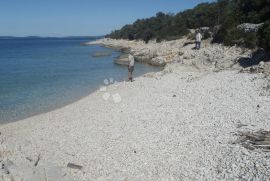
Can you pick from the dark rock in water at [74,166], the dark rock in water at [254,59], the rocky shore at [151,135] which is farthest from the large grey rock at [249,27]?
the dark rock in water at [74,166]

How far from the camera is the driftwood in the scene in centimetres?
961

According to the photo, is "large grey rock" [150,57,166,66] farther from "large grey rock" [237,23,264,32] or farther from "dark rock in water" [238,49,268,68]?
"dark rock in water" [238,49,268,68]

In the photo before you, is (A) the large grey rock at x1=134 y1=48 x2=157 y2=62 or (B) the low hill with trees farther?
(A) the large grey rock at x1=134 y1=48 x2=157 y2=62

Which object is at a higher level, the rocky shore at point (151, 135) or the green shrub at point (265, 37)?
the green shrub at point (265, 37)

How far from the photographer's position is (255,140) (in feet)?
32.8

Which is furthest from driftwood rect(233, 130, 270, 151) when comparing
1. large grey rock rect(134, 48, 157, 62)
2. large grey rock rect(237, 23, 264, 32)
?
large grey rock rect(134, 48, 157, 62)

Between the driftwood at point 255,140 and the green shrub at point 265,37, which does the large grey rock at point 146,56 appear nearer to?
the green shrub at point 265,37

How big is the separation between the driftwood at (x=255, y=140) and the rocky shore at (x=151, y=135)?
0.16 meters

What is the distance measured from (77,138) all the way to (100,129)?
3.56 ft

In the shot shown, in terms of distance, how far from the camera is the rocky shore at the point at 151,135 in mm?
9297

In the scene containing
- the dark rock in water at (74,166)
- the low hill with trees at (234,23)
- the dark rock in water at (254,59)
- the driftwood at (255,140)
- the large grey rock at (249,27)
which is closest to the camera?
the driftwood at (255,140)

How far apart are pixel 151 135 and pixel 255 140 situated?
355cm

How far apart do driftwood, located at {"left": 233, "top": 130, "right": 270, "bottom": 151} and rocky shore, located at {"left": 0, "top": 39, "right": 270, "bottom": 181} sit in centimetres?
16

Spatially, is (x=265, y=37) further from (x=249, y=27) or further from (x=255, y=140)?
(x=255, y=140)
